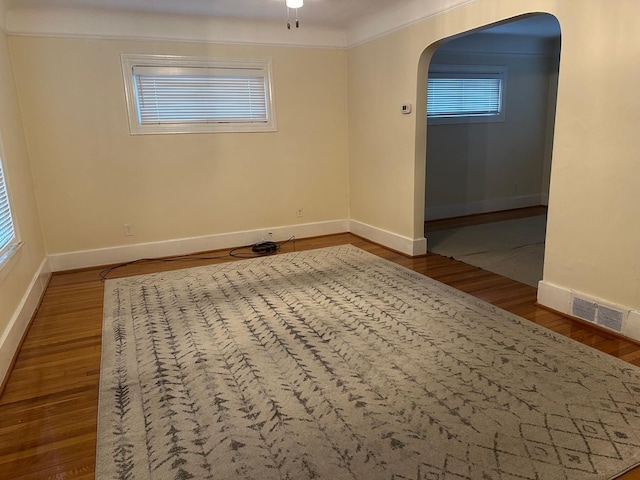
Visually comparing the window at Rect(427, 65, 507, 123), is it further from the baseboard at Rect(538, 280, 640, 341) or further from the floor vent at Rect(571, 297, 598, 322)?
the floor vent at Rect(571, 297, 598, 322)

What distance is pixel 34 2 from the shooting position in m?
3.73

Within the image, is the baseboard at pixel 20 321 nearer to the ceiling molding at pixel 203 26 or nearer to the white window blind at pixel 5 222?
the white window blind at pixel 5 222

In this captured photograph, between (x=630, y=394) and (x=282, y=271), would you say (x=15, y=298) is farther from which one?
(x=630, y=394)

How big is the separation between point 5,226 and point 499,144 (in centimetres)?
629

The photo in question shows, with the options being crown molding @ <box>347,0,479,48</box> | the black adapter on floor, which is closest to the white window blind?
the black adapter on floor

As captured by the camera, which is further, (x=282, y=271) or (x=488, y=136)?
(x=488, y=136)

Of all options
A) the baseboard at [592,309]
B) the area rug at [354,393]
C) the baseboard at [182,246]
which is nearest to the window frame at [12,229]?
the area rug at [354,393]

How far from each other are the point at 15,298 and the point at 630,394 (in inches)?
150

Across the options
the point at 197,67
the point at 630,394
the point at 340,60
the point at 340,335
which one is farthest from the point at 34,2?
the point at 630,394

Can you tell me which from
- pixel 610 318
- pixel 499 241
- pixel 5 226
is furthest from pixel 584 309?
pixel 5 226

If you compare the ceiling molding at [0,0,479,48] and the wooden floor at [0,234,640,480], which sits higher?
the ceiling molding at [0,0,479,48]

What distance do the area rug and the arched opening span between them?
270 cm

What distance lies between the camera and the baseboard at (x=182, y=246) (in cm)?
444

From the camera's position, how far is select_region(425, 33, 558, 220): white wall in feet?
20.0
